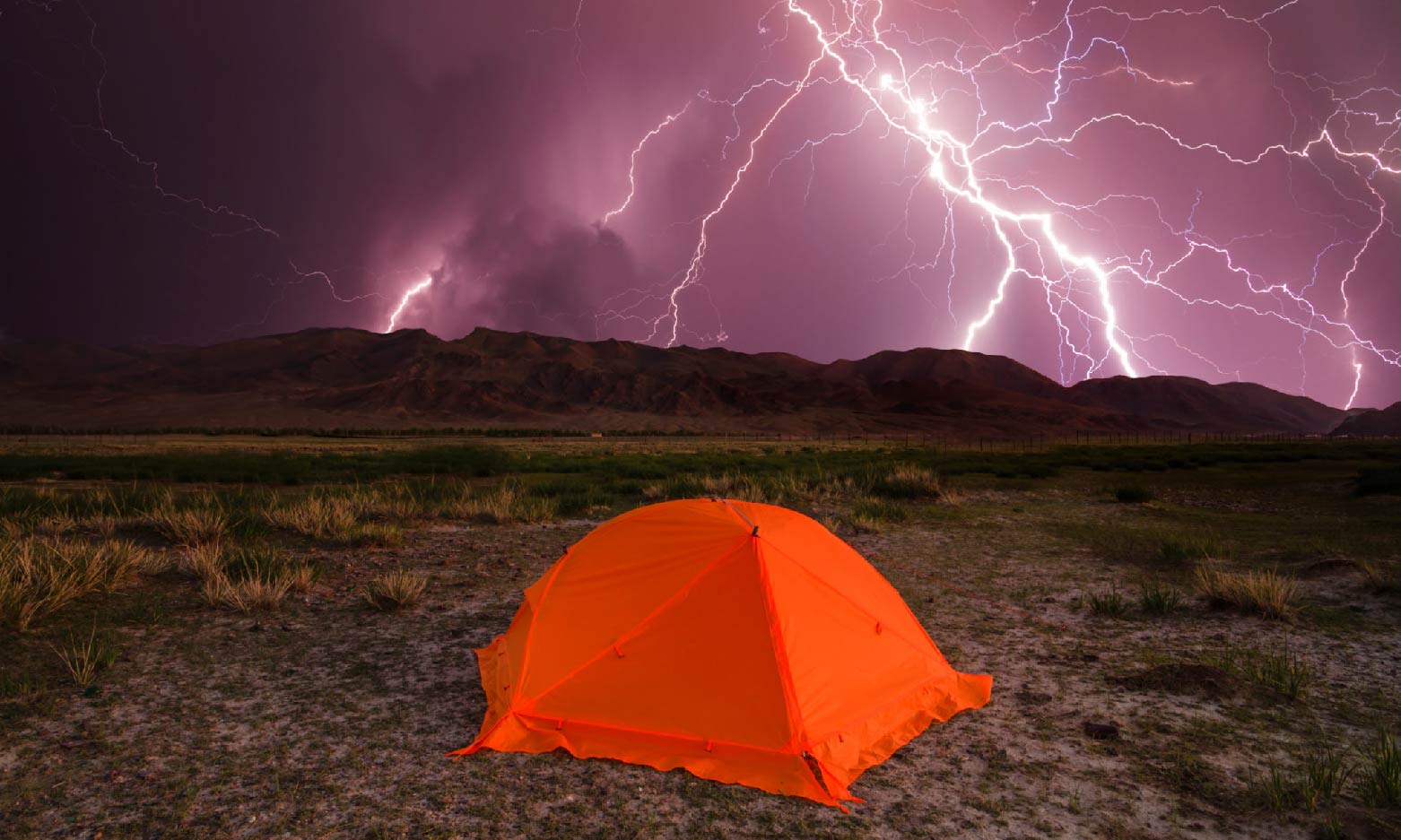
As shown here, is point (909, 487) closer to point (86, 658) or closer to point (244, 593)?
point (244, 593)

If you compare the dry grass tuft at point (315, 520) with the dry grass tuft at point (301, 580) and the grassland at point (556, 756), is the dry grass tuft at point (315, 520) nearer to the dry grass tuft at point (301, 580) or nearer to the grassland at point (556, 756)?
the grassland at point (556, 756)

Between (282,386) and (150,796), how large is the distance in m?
170

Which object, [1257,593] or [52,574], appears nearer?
[52,574]

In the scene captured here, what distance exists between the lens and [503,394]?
141 metres

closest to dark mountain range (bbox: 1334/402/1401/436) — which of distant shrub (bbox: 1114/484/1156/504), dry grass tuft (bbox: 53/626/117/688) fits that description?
distant shrub (bbox: 1114/484/1156/504)

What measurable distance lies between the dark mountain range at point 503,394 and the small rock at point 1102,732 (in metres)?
109

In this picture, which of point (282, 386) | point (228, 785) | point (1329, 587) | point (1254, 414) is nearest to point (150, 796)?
point (228, 785)

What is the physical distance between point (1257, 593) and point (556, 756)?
8654 millimetres

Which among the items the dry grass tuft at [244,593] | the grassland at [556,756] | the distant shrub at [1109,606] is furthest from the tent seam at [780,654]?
the dry grass tuft at [244,593]

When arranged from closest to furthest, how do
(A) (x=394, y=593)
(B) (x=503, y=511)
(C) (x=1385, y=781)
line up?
(C) (x=1385, y=781)
(A) (x=394, y=593)
(B) (x=503, y=511)

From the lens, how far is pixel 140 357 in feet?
577

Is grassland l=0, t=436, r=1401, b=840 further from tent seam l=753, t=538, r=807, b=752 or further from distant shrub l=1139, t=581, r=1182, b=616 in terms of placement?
tent seam l=753, t=538, r=807, b=752

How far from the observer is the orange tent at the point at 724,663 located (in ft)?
15.6

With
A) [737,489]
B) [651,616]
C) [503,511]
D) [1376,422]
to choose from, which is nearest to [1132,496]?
[737,489]
